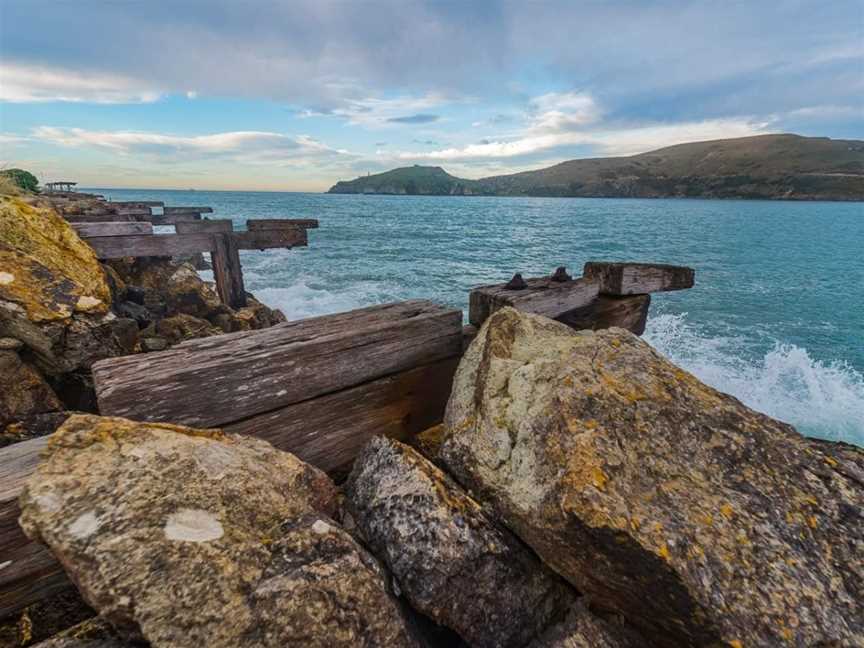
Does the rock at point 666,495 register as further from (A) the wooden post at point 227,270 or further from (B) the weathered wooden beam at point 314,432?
(A) the wooden post at point 227,270

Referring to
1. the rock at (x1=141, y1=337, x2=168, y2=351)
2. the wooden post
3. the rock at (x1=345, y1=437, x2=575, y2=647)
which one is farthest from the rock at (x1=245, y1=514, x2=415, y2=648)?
the wooden post

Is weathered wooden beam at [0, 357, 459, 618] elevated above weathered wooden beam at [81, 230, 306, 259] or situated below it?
below

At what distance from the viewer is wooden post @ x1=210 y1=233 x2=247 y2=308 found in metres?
10.1

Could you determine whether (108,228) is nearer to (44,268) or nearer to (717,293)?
(44,268)

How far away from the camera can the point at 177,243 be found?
8.93 meters

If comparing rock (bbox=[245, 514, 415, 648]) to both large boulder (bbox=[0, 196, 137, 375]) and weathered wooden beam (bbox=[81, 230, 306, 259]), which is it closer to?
large boulder (bbox=[0, 196, 137, 375])

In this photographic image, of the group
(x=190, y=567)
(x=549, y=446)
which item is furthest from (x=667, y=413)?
(x=190, y=567)

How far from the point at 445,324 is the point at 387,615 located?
5.90 ft

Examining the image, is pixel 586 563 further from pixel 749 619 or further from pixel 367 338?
pixel 367 338

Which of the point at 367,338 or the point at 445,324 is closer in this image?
the point at 367,338

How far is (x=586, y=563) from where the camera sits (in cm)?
178

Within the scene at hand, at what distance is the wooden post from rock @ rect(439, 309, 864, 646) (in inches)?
369

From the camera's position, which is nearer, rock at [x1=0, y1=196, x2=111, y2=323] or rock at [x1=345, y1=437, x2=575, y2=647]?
rock at [x1=345, y1=437, x2=575, y2=647]

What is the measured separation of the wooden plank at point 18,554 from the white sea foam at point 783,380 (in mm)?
14279
